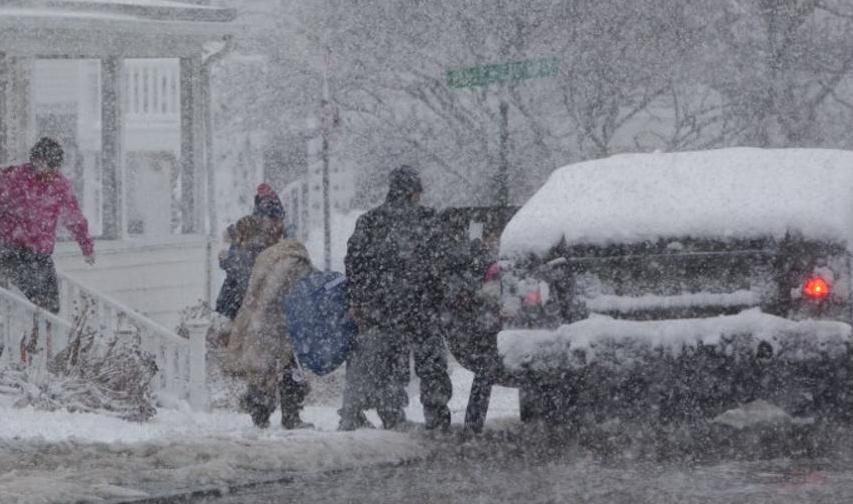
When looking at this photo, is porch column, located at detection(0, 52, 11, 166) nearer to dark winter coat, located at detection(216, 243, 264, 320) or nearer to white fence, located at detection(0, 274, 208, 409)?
white fence, located at detection(0, 274, 208, 409)

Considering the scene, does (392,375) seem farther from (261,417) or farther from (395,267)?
(261,417)

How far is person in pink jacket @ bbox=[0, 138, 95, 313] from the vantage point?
41.4 ft

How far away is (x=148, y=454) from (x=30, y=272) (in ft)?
13.6

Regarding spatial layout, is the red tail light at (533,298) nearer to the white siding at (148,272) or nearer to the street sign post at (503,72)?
the street sign post at (503,72)

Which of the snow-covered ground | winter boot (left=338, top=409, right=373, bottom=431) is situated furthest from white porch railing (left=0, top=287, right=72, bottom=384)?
winter boot (left=338, top=409, right=373, bottom=431)

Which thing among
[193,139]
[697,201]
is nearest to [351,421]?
[697,201]

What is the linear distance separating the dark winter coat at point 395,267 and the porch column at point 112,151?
722 centimetres

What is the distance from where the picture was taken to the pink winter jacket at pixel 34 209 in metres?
12.6

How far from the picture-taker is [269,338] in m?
10.6

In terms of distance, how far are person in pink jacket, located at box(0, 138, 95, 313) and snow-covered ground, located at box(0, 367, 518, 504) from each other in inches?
71.8

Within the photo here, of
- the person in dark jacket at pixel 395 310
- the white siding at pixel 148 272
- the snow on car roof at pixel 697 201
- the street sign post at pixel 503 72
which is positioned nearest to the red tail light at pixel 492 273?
the person in dark jacket at pixel 395 310

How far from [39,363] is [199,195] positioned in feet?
21.5

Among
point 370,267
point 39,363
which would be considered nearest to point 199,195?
point 39,363

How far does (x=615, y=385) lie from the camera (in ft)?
30.7
